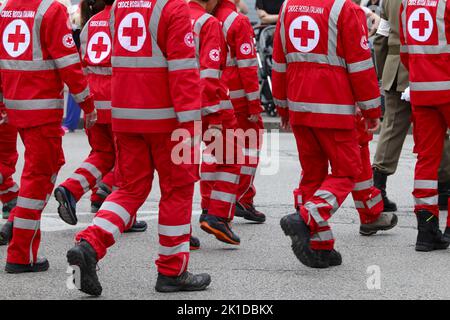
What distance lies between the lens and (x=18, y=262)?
7.32 metres

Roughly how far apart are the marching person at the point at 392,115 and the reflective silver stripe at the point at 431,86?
1.84 m

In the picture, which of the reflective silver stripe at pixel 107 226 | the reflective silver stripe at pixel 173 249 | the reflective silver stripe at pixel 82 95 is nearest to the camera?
the reflective silver stripe at pixel 107 226

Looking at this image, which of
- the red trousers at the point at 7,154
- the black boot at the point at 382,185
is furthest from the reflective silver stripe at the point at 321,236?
the red trousers at the point at 7,154

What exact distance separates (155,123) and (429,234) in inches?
100

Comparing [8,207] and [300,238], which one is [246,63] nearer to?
[300,238]

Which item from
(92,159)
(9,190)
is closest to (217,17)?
(92,159)

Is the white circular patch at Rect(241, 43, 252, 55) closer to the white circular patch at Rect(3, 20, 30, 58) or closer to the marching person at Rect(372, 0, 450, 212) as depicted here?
the marching person at Rect(372, 0, 450, 212)

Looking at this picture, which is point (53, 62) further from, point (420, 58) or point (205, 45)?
point (420, 58)

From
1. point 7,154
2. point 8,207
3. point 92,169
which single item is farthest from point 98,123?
point 8,207

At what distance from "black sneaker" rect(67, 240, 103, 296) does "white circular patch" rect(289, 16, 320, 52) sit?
2.13 meters

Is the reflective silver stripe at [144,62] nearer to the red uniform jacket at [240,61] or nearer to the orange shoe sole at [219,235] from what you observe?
the orange shoe sole at [219,235]

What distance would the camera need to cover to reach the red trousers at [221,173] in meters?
8.67

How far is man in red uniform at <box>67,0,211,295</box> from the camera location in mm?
6465

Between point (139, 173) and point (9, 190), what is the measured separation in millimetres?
Result: 2886
